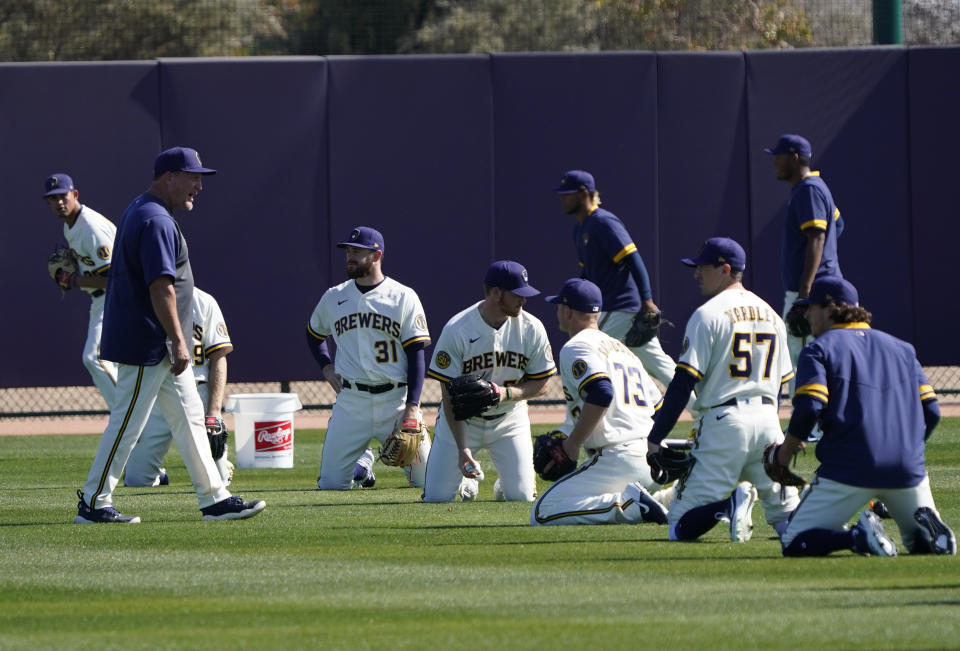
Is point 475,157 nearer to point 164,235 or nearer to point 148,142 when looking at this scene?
point 148,142

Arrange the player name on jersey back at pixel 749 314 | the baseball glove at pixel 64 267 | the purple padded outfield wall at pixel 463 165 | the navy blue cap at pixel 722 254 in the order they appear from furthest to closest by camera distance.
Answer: the purple padded outfield wall at pixel 463 165 < the baseball glove at pixel 64 267 < the navy blue cap at pixel 722 254 < the player name on jersey back at pixel 749 314

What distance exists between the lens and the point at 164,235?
8.41 metres

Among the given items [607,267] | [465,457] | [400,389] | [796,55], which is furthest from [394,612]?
[796,55]

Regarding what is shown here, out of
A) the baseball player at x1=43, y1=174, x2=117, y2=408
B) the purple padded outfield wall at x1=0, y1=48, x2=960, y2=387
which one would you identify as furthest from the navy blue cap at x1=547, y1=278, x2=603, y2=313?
the purple padded outfield wall at x1=0, y1=48, x2=960, y2=387

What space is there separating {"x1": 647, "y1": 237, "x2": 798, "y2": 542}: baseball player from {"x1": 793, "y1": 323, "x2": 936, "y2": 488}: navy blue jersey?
2.42 ft

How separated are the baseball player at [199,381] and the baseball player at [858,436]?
502cm

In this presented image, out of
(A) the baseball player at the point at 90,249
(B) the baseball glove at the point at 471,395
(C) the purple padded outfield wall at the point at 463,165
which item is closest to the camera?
(B) the baseball glove at the point at 471,395

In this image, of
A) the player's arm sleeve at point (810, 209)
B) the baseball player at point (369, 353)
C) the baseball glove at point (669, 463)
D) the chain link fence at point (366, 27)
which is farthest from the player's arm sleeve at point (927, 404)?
the chain link fence at point (366, 27)

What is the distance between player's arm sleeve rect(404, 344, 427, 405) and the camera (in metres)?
10.4

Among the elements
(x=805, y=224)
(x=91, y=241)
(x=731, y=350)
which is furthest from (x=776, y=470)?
(x=91, y=241)

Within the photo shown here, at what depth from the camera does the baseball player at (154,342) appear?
27.5 ft

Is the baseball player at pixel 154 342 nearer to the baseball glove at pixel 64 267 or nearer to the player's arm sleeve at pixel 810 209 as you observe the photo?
the baseball glove at pixel 64 267

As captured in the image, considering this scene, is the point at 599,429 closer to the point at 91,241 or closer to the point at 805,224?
the point at 805,224

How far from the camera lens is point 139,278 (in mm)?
8570
